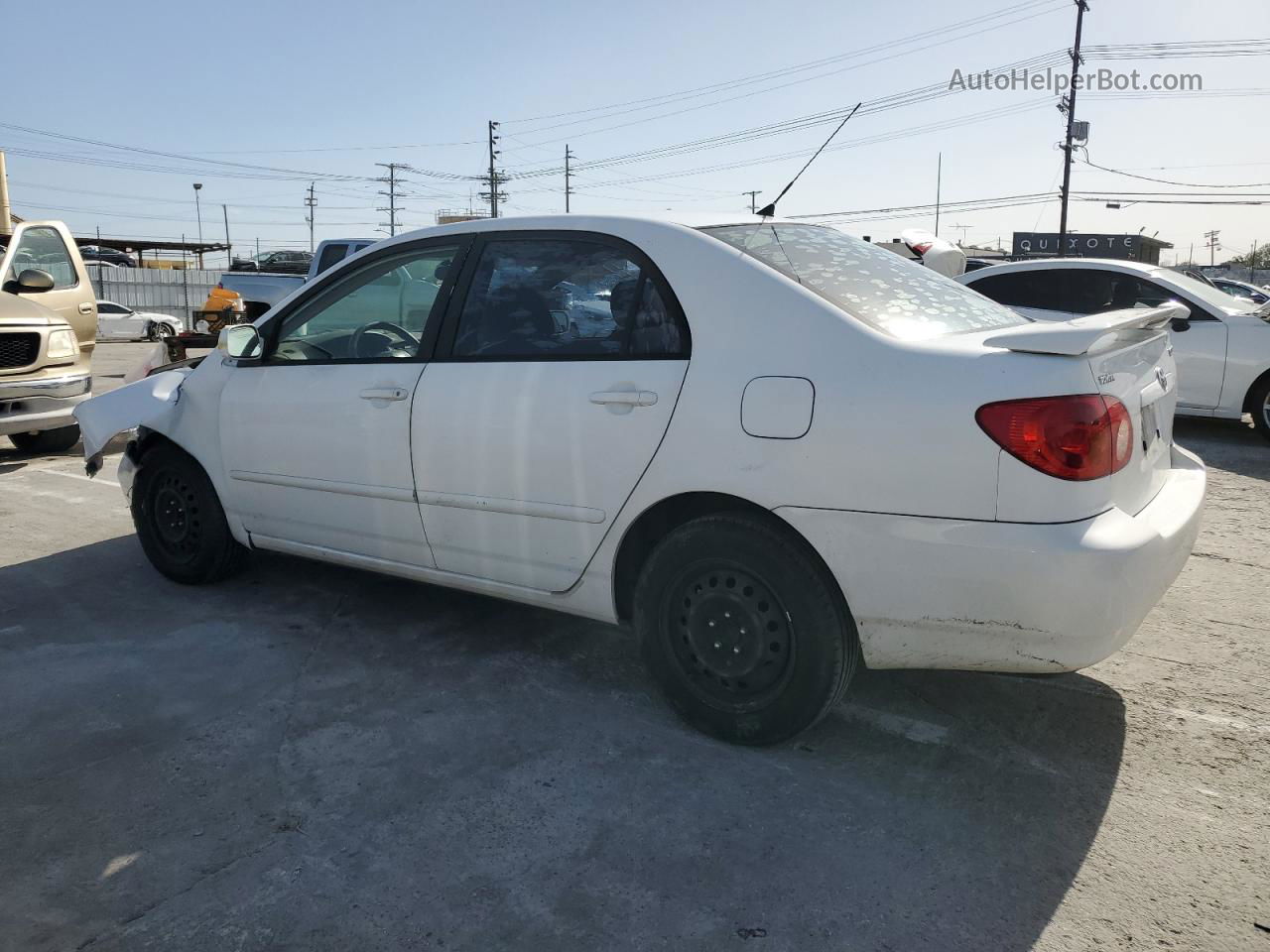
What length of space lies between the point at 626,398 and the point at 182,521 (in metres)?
2.64

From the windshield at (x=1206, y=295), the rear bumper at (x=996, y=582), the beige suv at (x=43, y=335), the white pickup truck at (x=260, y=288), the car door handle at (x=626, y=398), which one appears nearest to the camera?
the rear bumper at (x=996, y=582)

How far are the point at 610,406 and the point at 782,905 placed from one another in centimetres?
153

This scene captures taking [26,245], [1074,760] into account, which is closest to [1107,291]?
[1074,760]

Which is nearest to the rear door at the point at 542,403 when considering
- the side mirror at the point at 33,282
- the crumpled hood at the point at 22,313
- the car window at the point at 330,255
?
the crumpled hood at the point at 22,313

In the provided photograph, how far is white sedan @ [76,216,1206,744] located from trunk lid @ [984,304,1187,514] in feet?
0.04

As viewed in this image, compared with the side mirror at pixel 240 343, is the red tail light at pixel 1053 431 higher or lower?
lower

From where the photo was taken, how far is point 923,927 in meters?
2.21

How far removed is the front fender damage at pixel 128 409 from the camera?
4594 mm

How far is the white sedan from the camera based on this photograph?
254 cm

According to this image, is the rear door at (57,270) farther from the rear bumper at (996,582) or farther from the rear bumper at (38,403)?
the rear bumper at (996,582)

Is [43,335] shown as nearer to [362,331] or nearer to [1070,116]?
[362,331]

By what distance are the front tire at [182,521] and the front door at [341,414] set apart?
9.4 inches

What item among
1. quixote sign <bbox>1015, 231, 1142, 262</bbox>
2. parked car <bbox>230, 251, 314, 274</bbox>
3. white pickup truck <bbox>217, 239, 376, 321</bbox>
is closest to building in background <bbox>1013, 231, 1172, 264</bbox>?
quixote sign <bbox>1015, 231, 1142, 262</bbox>

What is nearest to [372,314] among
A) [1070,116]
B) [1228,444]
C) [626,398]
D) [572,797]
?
[626,398]
